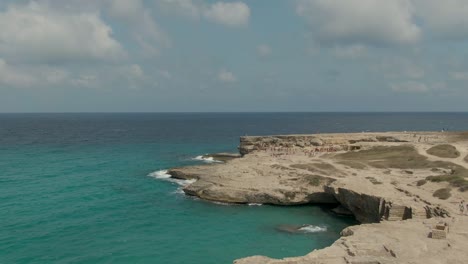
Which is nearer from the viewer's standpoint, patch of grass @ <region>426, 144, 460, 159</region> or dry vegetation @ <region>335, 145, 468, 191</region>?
dry vegetation @ <region>335, 145, 468, 191</region>

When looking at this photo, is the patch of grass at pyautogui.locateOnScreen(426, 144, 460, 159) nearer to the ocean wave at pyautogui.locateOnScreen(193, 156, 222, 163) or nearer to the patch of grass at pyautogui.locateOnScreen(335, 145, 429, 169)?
the patch of grass at pyautogui.locateOnScreen(335, 145, 429, 169)

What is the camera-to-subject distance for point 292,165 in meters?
63.7

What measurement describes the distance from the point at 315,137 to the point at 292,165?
29.5 metres

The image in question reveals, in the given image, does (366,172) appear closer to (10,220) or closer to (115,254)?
(115,254)

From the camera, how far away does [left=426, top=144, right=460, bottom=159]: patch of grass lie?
6495 cm

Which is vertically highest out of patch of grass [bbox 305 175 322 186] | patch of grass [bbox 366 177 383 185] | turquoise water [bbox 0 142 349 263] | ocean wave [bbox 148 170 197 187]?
patch of grass [bbox 366 177 383 185]

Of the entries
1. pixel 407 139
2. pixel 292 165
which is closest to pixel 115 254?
pixel 292 165

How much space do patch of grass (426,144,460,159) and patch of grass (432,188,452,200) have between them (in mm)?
23096

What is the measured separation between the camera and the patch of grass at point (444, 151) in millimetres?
64950

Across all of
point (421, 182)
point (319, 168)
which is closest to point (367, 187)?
point (421, 182)

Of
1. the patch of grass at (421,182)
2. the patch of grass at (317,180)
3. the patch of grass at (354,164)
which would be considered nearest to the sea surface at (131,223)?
the patch of grass at (317,180)

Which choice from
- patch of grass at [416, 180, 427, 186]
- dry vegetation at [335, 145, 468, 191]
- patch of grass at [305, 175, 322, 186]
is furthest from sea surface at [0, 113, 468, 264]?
dry vegetation at [335, 145, 468, 191]

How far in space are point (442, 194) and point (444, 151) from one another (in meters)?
28.4

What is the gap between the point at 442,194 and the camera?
43.0 meters
